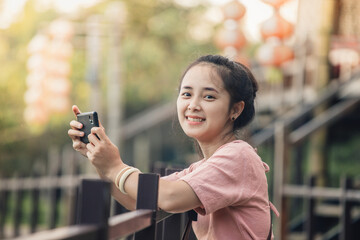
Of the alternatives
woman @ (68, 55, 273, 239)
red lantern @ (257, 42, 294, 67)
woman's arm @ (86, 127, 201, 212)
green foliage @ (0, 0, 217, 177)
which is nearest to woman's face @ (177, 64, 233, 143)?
woman @ (68, 55, 273, 239)

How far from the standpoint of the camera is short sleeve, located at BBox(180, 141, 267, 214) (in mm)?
2164

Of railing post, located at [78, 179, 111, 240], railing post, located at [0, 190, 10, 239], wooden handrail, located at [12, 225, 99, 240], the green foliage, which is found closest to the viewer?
wooden handrail, located at [12, 225, 99, 240]

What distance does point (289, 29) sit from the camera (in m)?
8.63

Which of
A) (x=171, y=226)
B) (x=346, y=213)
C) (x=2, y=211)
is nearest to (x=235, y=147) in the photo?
(x=171, y=226)

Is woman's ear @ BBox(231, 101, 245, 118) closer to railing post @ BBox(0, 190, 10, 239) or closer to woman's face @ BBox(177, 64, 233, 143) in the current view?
woman's face @ BBox(177, 64, 233, 143)

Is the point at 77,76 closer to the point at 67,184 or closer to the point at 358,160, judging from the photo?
the point at 358,160

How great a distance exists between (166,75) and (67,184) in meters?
16.4

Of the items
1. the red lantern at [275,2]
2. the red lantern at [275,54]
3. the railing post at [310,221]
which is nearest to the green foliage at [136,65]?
the red lantern at [275,54]

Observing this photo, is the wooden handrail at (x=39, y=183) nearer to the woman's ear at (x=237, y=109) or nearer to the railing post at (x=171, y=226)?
the railing post at (x=171, y=226)

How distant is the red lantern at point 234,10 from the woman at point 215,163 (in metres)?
6.42

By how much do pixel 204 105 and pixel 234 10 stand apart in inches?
263

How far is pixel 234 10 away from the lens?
8875mm

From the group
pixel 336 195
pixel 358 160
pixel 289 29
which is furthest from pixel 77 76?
pixel 336 195

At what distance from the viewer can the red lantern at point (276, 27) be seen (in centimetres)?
851
